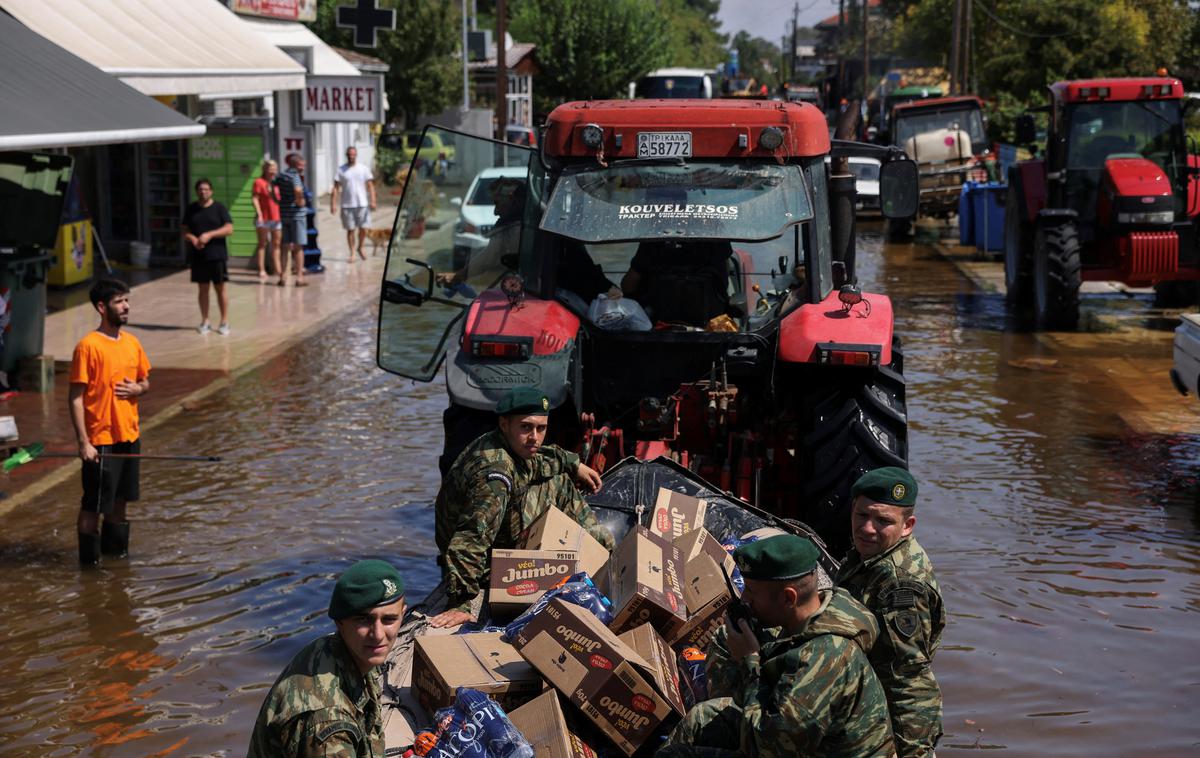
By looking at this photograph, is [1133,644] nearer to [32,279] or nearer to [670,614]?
[670,614]

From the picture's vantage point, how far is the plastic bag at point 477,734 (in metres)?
4.61

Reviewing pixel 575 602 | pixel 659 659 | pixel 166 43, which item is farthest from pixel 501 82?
pixel 659 659

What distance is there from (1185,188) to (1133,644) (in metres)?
10.4

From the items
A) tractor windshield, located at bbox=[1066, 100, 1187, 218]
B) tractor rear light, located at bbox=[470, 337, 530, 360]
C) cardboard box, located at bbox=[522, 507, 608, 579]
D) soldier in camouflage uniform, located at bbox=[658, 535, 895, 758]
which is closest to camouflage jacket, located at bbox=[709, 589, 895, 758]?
soldier in camouflage uniform, located at bbox=[658, 535, 895, 758]

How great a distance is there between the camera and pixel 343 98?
73.3 feet

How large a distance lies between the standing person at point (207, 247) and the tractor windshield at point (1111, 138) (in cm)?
985

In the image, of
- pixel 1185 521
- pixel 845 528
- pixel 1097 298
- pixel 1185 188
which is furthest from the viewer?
pixel 1097 298

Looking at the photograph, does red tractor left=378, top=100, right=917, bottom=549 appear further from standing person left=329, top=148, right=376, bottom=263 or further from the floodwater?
standing person left=329, top=148, right=376, bottom=263

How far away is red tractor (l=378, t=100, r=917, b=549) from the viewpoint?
769cm

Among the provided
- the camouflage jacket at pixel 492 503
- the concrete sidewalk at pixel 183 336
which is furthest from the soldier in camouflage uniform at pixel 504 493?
the concrete sidewalk at pixel 183 336

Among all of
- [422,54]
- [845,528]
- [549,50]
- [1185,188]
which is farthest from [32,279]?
[549,50]

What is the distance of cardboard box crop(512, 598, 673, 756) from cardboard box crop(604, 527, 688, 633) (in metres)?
0.37

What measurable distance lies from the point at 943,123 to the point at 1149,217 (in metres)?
13.4

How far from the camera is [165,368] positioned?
14.3 m
